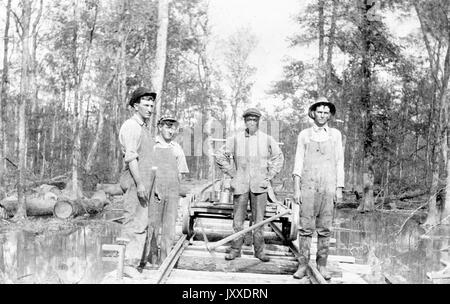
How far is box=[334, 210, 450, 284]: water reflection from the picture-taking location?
8.52 m

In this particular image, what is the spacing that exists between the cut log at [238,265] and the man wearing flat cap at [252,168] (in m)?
0.12

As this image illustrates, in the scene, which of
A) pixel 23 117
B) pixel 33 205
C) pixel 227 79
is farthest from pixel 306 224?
pixel 227 79

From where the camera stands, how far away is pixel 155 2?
990 inches

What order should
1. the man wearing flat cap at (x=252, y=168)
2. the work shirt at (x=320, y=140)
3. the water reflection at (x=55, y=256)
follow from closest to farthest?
the work shirt at (x=320, y=140) < the man wearing flat cap at (x=252, y=168) < the water reflection at (x=55, y=256)

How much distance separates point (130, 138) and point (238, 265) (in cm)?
219

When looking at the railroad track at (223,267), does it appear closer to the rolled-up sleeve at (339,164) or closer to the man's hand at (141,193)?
the man's hand at (141,193)

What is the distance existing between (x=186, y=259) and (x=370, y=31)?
16.1 meters

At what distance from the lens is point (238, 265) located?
19.9ft

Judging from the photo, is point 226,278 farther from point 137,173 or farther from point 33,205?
point 33,205

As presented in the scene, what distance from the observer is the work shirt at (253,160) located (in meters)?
6.16

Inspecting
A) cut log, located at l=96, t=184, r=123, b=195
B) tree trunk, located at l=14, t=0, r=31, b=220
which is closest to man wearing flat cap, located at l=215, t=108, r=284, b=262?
tree trunk, located at l=14, t=0, r=31, b=220

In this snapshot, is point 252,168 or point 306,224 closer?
point 306,224

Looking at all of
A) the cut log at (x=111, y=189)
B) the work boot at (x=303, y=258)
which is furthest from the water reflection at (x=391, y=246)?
the cut log at (x=111, y=189)

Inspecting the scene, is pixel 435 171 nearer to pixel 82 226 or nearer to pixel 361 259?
pixel 361 259
